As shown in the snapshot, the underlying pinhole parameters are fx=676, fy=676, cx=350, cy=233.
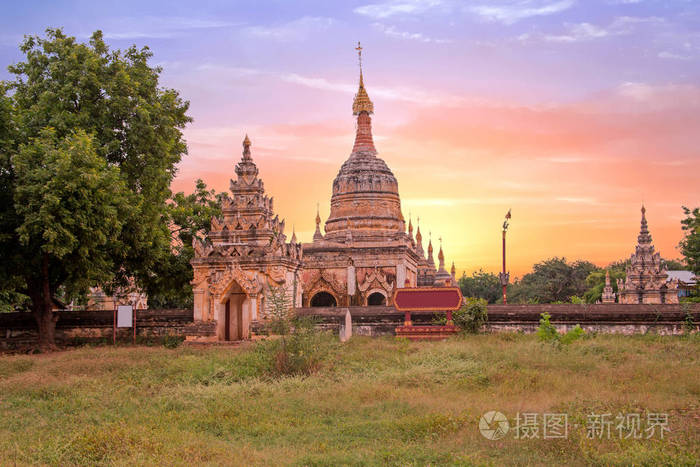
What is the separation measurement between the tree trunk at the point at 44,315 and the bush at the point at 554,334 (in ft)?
46.9

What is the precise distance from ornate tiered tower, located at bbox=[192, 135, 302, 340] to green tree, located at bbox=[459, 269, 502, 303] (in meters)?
67.5

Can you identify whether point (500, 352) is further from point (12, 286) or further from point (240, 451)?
point (12, 286)

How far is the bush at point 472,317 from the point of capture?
20.5 metres

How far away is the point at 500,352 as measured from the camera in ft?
51.1

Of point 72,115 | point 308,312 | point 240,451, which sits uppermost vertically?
point 72,115

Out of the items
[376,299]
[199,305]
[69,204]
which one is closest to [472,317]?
→ [199,305]

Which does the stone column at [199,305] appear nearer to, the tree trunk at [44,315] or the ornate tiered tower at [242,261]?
the ornate tiered tower at [242,261]

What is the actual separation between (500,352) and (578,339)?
3807mm

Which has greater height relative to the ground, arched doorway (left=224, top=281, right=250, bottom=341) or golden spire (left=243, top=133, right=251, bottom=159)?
golden spire (left=243, top=133, right=251, bottom=159)

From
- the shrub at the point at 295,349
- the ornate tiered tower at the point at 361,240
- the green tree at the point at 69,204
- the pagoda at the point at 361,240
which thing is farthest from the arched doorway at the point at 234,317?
the ornate tiered tower at the point at 361,240

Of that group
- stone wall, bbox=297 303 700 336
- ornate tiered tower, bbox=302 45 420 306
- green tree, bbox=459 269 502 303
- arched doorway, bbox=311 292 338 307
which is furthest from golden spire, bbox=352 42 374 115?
green tree, bbox=459 269 502 303

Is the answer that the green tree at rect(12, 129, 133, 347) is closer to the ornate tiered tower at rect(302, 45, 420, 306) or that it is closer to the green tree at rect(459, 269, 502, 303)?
the ornate tiered tower at rect(302, 45, 420, 306)

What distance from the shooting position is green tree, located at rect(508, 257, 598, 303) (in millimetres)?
71125

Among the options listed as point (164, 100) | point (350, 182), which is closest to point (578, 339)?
point (164, 100)
